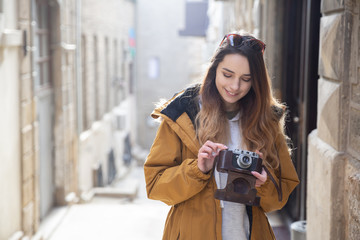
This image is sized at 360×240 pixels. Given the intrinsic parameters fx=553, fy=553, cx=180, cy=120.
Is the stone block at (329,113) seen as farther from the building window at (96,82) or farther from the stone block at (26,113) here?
the building window at (96,82)

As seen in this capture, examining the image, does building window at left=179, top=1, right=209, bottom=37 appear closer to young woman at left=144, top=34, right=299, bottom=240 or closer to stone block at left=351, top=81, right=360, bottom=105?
stone block at left=351, top=81, right=360, bottom=105

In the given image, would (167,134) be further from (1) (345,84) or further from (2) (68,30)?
(2) (68,30)

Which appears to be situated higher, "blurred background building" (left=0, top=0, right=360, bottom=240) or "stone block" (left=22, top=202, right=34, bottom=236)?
"blurred background building" (left=0, top=0, right=360, bottom=240)

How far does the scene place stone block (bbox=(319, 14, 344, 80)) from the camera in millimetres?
2916

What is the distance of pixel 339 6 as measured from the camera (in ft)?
9.55

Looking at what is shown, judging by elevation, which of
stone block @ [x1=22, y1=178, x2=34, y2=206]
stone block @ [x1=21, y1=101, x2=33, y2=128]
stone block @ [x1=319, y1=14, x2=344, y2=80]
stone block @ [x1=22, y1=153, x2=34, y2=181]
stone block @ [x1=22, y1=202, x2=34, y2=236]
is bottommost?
stone block @ [x1=22, y1=202, x2=34, y2=236]

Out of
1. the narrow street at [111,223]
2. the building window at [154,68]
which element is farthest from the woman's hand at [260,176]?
the building window at [154,68]

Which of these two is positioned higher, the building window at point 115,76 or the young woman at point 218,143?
the young woman at point 218,143

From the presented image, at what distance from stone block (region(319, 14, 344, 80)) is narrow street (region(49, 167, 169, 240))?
4.11 metres

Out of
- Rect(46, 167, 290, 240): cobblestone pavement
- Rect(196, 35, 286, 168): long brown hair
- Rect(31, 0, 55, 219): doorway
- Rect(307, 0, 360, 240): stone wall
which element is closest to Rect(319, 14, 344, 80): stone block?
Rect(307, 0, 360, 240): stone wall

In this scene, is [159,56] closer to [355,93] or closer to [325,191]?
[325,191]

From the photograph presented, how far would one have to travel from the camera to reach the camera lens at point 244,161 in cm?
220

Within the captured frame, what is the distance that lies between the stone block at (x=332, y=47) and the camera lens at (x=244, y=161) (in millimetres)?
1013

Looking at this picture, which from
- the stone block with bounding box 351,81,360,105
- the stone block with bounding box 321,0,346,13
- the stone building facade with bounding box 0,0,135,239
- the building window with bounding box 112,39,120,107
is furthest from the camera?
the building window with bounding box 112,39,120,107
